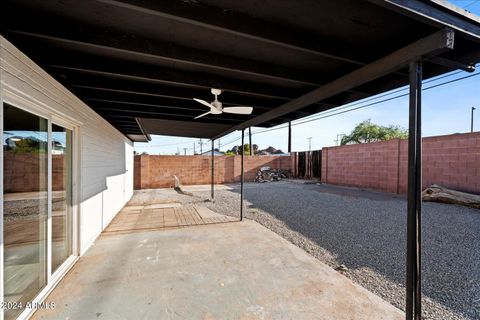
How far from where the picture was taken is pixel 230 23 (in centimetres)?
144

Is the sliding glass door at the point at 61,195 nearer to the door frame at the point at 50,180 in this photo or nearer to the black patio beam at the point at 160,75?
the door frame at the point at 50,180

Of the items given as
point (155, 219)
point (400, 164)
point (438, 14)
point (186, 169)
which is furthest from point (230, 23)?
point (186, 169)

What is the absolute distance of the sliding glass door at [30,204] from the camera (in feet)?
5.49

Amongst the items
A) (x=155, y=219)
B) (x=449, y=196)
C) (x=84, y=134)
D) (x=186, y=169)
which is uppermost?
(x=84, y=134)

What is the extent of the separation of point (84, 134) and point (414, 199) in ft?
12.9

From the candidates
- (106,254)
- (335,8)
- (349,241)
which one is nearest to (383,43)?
(335,8)

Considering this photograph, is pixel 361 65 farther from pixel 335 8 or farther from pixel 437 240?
pixel 437 240

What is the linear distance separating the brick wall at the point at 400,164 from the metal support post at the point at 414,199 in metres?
6.95

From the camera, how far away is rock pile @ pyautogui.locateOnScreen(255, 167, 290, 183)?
13.3 metres

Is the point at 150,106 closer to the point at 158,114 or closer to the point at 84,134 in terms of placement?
the point at 158,114

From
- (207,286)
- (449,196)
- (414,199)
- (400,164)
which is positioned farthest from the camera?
(400,164)

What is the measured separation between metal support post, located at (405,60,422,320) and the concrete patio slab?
0.41 metres

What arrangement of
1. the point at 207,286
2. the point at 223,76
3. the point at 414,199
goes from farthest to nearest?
the point at 223,76 < the point at 207,286 < the point at 414,199

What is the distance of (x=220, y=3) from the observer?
1.35m
